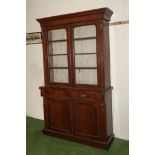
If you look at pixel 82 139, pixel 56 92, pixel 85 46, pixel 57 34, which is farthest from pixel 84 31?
pixel 82 139

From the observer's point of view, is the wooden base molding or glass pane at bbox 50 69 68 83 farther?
glass pane at bbox 50 69 68 83

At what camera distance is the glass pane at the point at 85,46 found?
299 centimetres

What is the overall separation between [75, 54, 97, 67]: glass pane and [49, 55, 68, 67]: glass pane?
10.4 inches

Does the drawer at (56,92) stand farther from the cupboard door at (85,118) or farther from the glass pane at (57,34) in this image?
the glass pane at (57,34)

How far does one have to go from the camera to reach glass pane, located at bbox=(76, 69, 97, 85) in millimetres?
3002

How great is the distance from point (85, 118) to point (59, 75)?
3.05 ft

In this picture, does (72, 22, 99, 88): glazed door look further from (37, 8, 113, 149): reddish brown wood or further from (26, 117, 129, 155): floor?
(26, 117, 129, 155): floor

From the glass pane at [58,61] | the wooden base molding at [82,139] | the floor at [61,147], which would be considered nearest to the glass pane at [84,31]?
the glass pane at [58,61]

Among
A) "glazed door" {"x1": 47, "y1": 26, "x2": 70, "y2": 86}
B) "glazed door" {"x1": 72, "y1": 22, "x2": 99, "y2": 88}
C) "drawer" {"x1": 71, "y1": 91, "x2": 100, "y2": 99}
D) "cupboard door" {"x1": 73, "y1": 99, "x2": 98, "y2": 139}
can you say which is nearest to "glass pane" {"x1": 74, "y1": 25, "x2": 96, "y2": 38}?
"glazed door" {"x1": 72, "y1": 22, "x2": 99, "y2": 88}

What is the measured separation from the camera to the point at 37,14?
4051 mm

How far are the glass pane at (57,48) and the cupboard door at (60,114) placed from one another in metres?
0.85

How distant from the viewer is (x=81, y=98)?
2994mm
